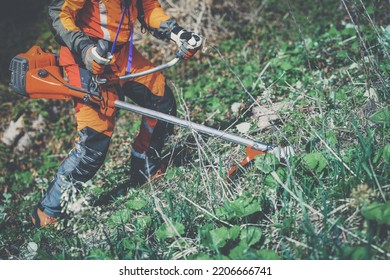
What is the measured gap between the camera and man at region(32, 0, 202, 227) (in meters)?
2.63

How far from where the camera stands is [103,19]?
276 centimetres

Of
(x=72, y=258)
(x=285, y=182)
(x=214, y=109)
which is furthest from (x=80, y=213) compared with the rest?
(x=214, y=109)

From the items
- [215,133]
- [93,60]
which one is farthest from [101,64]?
[215,133]

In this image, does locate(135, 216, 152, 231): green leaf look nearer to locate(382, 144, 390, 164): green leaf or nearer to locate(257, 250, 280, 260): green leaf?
locate(257, 250, 280, 260): green leaf

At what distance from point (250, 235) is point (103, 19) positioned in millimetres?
1678

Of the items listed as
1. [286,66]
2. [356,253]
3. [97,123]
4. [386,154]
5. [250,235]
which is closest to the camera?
[356,253]

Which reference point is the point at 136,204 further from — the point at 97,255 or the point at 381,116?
the point at 381,116

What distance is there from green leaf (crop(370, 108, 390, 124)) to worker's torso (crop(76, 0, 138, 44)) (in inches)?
65.6

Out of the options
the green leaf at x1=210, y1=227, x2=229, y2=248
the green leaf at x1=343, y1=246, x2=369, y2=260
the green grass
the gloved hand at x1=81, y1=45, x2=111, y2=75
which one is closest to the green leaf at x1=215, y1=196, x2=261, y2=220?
the green grass

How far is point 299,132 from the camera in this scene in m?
2.76

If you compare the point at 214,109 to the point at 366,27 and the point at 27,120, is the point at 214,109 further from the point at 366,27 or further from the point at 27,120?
the point at 27,120

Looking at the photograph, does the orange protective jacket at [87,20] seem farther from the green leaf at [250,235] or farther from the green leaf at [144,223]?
the green leaf at [250,235]

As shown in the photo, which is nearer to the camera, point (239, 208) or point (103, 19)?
point (239, 208)
